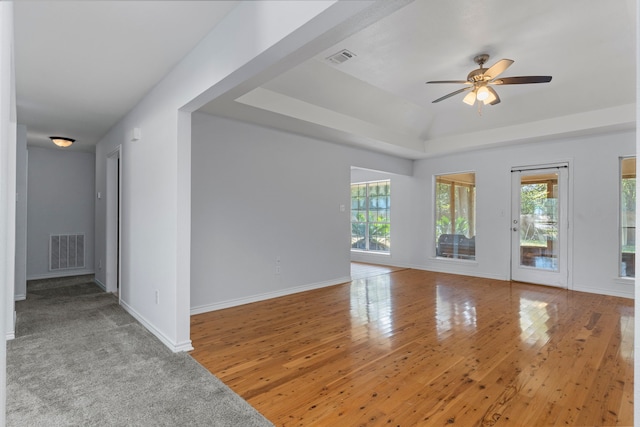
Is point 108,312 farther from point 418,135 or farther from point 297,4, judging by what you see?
point 418,135

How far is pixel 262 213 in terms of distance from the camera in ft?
15.2

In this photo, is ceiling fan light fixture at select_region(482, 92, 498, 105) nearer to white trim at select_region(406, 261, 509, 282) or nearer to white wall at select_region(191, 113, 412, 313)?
white wall at select_region(191, 113, 412, 313)

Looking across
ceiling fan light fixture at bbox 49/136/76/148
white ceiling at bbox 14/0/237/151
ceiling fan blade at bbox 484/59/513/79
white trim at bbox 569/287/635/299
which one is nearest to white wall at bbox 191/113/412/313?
white ceiling at bbox 14/0/237/151

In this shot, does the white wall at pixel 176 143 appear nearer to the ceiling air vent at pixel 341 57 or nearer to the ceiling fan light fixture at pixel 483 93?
the ceiling air vent at pixel 341 57

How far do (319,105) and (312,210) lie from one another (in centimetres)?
162

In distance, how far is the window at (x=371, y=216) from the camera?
8.06 metres

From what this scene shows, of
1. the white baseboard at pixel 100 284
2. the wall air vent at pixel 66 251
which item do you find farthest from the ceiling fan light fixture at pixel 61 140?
the white baseboard at pixel 100 284

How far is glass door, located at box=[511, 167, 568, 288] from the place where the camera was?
17.9ft

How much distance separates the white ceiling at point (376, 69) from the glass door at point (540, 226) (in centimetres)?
89

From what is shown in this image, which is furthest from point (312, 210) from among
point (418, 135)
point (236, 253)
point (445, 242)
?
point (445, 242)

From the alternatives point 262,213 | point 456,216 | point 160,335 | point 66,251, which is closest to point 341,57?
point 262,213

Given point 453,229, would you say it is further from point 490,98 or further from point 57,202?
point 57,202

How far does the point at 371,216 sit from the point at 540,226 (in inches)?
145

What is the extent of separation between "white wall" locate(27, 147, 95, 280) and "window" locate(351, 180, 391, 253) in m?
5.93
